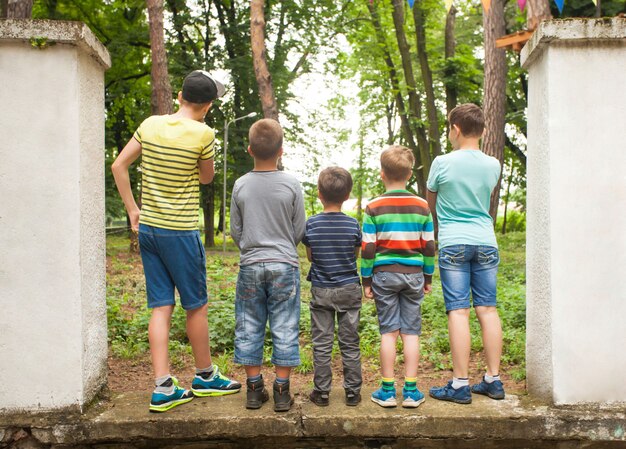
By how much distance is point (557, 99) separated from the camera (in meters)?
3.51

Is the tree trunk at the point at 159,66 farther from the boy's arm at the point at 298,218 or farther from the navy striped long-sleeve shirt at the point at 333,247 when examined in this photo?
the navy striped long-sleeve shirt at the point at 333,247

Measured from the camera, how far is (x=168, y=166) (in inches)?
139

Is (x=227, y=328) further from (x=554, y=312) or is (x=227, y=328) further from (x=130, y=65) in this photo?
(x=130, y=65)

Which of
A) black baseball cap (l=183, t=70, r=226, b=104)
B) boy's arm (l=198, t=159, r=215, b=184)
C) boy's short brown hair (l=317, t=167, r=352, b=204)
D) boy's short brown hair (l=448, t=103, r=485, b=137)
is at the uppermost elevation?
black baseball cap (l=183, t=70, r=226, b=104)

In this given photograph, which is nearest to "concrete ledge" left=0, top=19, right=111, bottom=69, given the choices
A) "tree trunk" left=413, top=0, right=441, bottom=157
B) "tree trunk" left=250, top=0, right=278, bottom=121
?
"tree trunk" left=250, top=0, right=278, bottom=121

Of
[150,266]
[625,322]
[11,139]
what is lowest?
[625,322]

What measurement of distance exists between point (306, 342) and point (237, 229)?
3.05 meters

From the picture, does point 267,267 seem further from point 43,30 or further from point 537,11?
point 537,11

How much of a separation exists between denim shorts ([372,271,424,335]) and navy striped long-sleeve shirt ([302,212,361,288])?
0.16 metres

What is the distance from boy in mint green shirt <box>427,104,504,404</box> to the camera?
369cm

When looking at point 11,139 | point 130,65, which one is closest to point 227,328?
point 11,139

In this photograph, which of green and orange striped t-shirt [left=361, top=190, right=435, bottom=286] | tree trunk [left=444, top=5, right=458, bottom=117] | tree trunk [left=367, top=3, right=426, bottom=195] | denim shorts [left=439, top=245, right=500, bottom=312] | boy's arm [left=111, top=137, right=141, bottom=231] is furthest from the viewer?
tree trunk [left=367, top=3, right=426, bottom=195]

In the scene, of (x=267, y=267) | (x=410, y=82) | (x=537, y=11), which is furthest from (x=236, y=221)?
(x=410, y=82)

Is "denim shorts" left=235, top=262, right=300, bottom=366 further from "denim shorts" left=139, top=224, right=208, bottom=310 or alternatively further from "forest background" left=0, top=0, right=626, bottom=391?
"forest background" left=0, top=0, right=626, bottom=391
